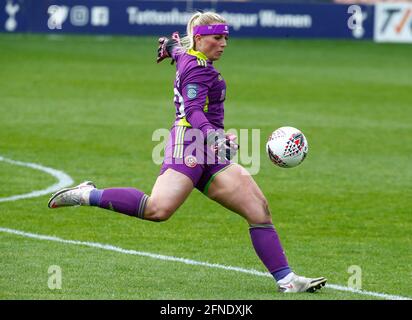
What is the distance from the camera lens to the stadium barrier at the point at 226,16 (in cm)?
3372

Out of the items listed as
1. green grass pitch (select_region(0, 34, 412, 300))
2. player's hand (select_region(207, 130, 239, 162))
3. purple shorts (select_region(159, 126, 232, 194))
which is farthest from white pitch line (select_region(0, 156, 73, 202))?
player's hand (select_region(207, 130, 239, 162))

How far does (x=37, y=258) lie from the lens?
30.3 ft

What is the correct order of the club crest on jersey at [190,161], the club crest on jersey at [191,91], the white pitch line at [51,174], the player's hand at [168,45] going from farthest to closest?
the white pitch line at [51,174]
the player's hand at [168,45]
the club crest on jersey at [190,161]
the club crest on jersey at [191,91]

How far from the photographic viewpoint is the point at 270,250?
8.32m

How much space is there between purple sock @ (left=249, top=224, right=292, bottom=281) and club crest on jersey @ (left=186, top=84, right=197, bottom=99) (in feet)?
3.52

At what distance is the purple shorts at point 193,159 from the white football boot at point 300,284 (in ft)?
2.94

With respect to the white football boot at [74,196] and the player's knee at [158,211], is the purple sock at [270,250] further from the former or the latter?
the white football boot at [74,196]

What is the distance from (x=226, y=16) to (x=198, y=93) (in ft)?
89.7

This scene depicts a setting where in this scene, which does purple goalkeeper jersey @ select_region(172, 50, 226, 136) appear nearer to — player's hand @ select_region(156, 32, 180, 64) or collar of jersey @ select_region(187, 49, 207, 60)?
collar of jersey @ select_region(187, 49, 207, 60)

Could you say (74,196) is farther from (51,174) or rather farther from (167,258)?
(51,174)

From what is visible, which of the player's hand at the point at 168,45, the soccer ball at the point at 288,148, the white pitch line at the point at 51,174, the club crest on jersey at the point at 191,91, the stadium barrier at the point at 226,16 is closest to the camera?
the club crest on jersey at the point at 191,91

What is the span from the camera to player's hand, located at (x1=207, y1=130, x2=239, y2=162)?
314 inches

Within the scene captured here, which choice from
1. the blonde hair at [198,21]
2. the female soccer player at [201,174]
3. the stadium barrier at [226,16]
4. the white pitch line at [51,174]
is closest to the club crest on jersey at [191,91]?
the female soccer player at [201,174]
